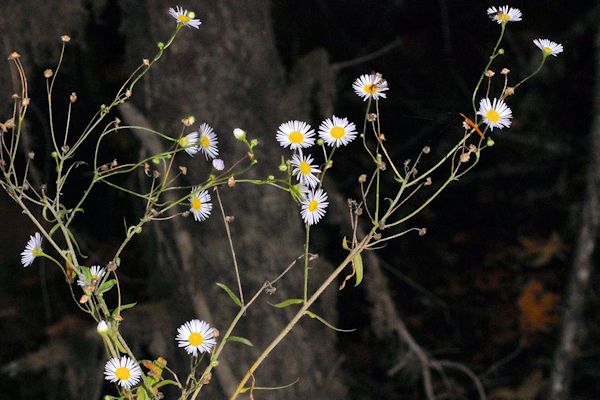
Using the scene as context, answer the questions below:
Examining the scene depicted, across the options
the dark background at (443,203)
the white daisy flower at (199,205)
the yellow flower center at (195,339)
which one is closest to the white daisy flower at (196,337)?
the yellow flower center at (195,339)

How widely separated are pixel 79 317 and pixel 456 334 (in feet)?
5.48

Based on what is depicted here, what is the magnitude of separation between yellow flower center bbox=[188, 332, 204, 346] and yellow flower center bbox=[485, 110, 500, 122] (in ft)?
1.00

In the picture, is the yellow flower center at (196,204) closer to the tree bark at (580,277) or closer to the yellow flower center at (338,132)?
the yellow flower center at (338,132)

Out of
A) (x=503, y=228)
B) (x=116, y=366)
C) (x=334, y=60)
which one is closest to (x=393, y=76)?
(x=334, y=60)

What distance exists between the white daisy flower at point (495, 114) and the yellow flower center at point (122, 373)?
1.18 ft

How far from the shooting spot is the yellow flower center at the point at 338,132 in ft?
2.52

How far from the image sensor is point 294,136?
2.53 feet

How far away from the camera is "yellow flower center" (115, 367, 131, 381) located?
680 millimetres

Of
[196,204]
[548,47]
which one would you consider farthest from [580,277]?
[196,204]

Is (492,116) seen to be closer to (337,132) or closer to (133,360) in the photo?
(337,132)

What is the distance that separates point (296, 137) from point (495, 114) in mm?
174

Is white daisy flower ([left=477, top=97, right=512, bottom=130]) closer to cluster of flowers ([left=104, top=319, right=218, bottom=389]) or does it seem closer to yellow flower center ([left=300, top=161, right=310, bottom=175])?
yellow flower center ([left=300, top=161, right=310, bottom=175])

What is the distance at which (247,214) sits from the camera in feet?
6.72

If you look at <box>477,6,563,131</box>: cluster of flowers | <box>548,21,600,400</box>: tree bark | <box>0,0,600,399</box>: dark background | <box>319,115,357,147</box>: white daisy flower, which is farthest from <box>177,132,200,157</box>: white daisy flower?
<box>0,0,600,399</box>: dark background
